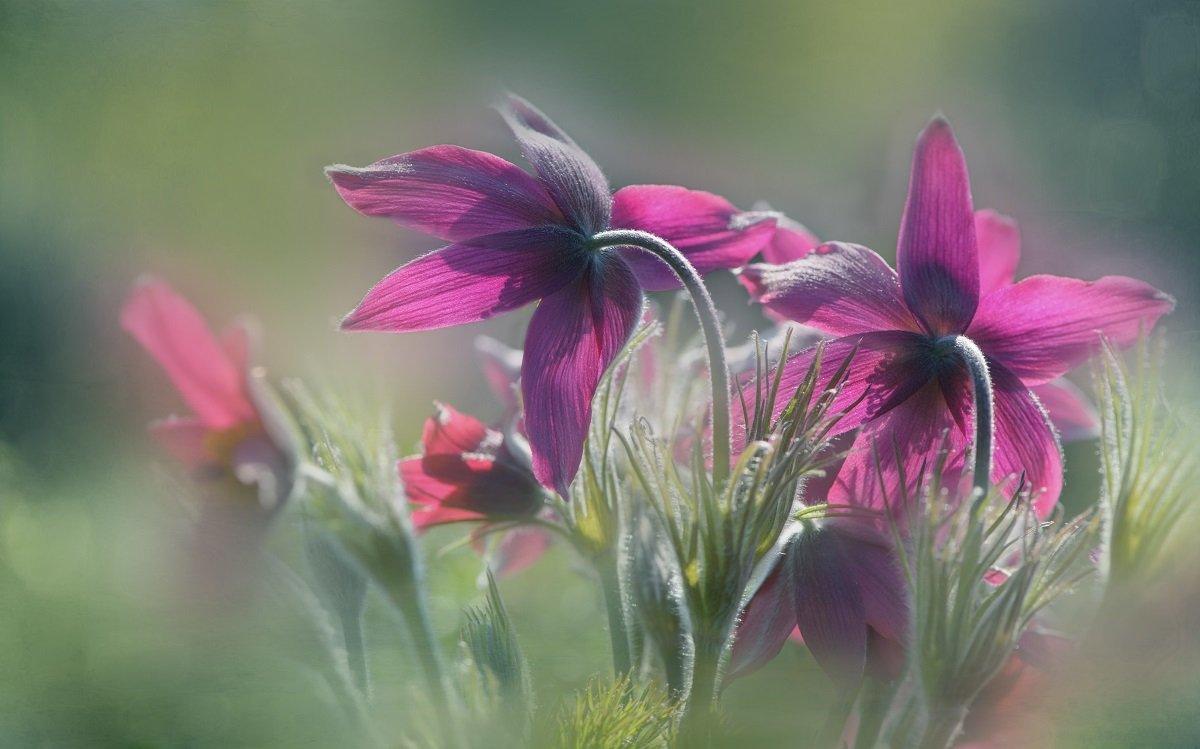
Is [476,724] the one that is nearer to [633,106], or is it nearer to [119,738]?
[119,738]

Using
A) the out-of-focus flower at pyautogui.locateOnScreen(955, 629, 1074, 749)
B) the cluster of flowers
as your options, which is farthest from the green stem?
the out-of-focus flower at pyautogui.locateOnScreen(955, 629, 1074, 749)

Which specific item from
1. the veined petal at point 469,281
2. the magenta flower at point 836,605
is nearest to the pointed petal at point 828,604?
the magenta flower at point 836,605

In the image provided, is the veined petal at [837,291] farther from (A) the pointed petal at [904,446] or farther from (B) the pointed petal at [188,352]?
(B) the pointed petal at [188,352]

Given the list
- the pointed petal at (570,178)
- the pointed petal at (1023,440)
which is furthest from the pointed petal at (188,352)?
the pointed petal at (1023,440)

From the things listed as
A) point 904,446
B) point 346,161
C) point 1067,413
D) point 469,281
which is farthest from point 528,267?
point 346,161

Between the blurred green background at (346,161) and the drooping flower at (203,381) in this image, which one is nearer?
the drooping flower at (203,381)

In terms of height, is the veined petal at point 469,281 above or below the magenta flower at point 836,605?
above
